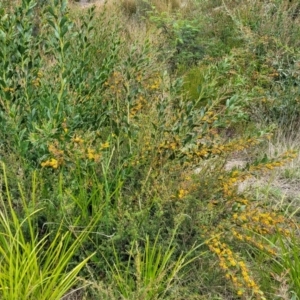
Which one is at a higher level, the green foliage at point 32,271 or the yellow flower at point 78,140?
the yellow flower at point 78,140

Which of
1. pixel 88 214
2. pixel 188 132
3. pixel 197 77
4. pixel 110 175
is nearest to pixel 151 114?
pixel 188 132

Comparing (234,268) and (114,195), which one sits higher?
(114,195)

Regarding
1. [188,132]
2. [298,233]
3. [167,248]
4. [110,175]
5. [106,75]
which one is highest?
[106,75]

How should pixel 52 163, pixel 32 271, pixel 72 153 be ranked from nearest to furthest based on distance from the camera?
pixel 32 271 < pixel 52 163 < pixel 72 153

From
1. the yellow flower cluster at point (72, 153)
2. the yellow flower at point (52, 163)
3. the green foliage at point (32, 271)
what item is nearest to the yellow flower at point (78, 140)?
the yellow flower cluster at point (72, 153)

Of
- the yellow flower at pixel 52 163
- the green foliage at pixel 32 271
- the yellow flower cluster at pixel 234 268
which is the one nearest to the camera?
the green foliage at pixel 32 271

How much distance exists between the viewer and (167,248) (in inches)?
83.4

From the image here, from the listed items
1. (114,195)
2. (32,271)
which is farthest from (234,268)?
(32,271)

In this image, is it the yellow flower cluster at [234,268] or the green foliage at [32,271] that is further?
the yellow flower cluster at [234,268]

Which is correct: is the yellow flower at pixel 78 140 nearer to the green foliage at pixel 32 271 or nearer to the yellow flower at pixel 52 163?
the yellow flower at pixel 52 163

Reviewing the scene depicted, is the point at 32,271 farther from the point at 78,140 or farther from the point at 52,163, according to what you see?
the point at 78,140

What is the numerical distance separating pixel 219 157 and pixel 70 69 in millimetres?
904

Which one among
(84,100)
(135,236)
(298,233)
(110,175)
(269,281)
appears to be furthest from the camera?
(298,233)

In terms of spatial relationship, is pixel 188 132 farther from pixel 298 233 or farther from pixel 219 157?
pixel 298 233
